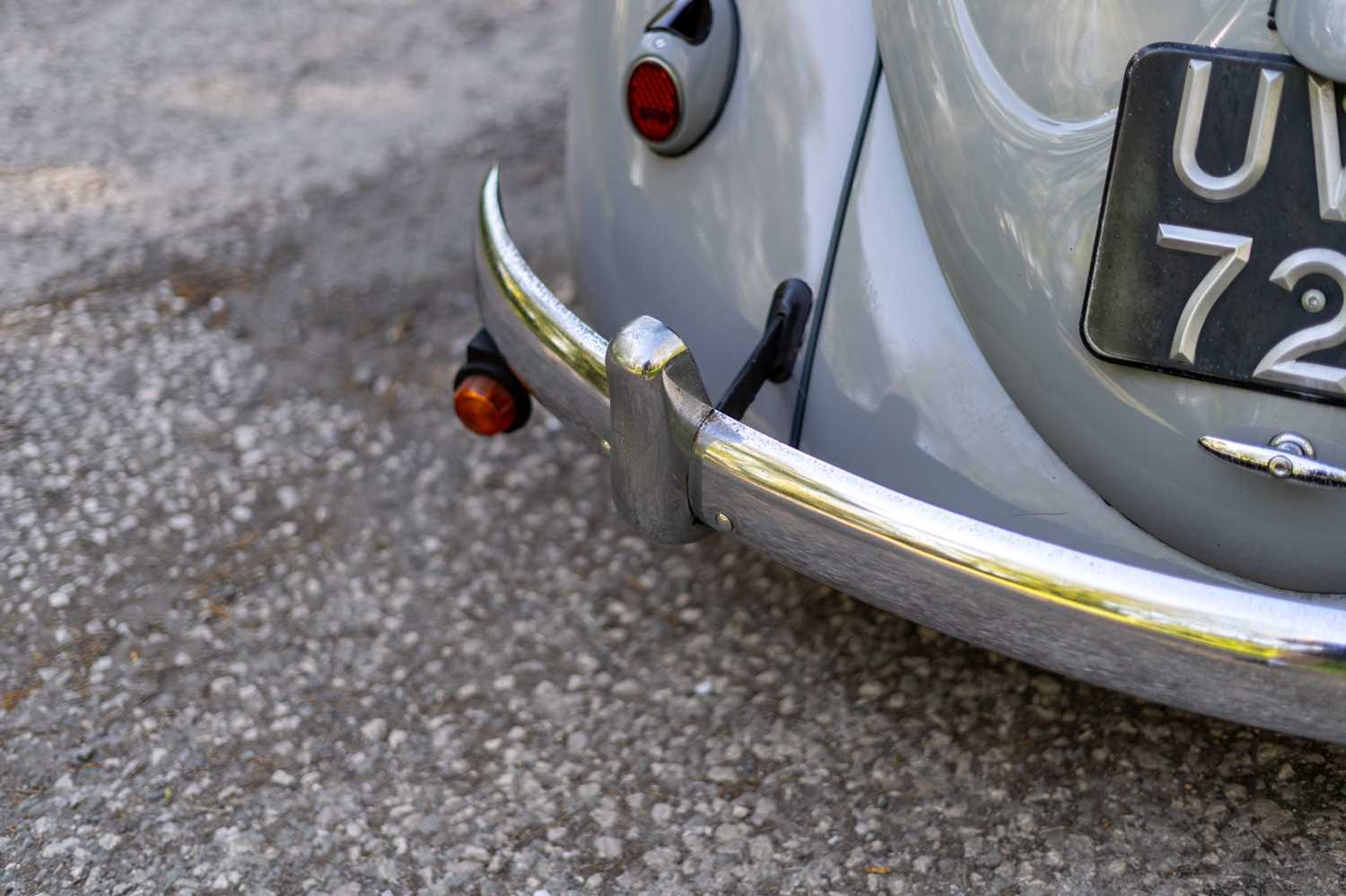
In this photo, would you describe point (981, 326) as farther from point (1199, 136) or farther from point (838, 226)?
point (1199, 136)

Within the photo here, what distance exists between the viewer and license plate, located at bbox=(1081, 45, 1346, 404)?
54.6 inches

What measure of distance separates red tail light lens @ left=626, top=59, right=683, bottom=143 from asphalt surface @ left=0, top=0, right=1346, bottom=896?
0.95 m

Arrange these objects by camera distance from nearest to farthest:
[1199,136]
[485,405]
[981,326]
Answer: [1199,136] < [981,326] < [485,405]

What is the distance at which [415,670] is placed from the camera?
94.3 inches

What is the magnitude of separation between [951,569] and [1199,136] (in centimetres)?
55

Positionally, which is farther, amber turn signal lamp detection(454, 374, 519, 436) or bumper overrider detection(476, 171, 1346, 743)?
amber turn signal lamp detection(454, 374, 519, 436)

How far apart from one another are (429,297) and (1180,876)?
2.32 metres

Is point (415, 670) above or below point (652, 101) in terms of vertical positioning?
below

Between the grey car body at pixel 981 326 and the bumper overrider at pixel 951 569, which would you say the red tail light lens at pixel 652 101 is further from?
the bumper overrider at pixel 951 569

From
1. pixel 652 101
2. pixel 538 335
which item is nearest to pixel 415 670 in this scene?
pixel 538 335

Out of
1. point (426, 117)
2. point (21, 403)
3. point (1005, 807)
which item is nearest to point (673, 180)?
point (1005, 807)

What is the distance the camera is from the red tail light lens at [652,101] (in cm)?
190

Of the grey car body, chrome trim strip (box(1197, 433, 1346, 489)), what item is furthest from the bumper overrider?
chrome trim strip (box(1197, 433, 1346, 489))

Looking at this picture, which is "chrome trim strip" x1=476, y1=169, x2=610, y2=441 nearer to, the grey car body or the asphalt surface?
the grey car body
